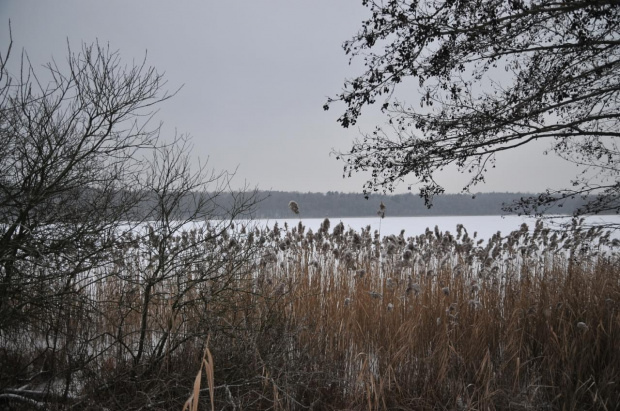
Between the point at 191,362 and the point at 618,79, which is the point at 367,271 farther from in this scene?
the point at 618,79

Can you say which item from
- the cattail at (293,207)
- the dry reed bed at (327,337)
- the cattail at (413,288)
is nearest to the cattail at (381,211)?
the dry reed bed at (327,337)

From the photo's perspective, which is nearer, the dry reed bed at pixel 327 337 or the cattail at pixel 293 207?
the dry reed bed at pixel 327 337

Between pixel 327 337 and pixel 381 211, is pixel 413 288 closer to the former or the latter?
pixel 327 337

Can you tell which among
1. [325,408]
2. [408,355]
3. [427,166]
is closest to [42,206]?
[325,408]

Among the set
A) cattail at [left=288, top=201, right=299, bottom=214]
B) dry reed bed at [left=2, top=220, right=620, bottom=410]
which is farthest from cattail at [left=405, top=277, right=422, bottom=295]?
cattail at [left=288, top=201, right=299, bottom=214]

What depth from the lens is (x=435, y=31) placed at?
4793 mm

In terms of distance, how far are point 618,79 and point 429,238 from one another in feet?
11.2

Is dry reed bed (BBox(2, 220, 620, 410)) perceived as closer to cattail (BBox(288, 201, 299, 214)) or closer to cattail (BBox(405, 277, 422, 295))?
cattail (BBox(405, 277, 422, 295))

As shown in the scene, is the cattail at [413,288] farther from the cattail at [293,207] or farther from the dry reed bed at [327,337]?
the cattail at [293,207]

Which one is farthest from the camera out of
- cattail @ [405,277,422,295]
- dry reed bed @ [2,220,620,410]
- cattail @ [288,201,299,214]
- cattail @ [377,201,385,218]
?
cattail @ [377,201,385,218]

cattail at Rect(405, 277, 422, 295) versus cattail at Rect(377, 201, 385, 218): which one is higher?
cattail at Rect(377, 201, 385, 218)

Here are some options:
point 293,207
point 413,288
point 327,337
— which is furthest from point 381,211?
point 327,337

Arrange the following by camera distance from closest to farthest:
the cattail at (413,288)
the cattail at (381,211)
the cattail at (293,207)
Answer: the cattail at (413,288) < the cattail at (293,207) < the cattail at (381,211)

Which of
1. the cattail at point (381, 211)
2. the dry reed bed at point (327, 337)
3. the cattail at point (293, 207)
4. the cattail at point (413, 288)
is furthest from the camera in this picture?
the cattail at point (381, 211)
